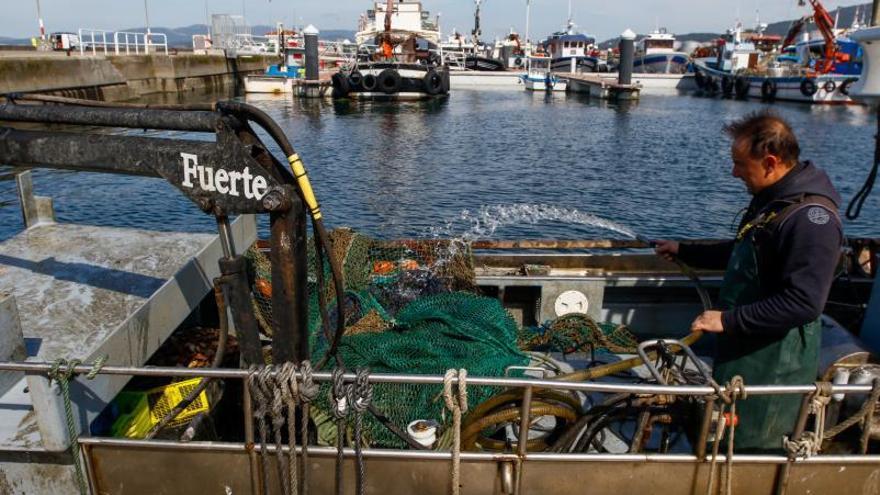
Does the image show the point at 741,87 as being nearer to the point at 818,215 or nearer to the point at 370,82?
the point at 370,82

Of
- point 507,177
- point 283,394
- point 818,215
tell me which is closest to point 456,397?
point 283,394

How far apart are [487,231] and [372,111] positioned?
28.5 meters

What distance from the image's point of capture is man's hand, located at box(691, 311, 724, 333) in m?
3.22

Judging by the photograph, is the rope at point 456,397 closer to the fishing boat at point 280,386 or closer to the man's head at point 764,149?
the fishing boat at point 280,386

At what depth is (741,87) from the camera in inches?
2178

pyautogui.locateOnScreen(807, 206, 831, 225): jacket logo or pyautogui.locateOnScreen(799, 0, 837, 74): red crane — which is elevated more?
pyautogui.locateOnScreen(799, 0, 837, 74): red crane

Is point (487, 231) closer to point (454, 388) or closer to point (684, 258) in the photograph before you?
point (684, 258)

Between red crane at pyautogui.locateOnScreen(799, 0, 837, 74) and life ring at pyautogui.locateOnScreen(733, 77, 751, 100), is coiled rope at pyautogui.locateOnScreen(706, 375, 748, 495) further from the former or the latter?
life ring at pyautogui.locateOnScreen(733, 77, 751, 100)

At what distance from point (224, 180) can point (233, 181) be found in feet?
0.17

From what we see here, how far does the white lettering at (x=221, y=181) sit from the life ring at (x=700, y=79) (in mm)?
67498

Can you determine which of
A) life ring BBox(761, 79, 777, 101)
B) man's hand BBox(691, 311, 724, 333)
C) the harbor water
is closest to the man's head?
man's hand BBox(691, 311, 724, 333)

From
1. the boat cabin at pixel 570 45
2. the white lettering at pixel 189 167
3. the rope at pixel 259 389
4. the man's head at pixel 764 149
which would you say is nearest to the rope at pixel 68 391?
the rope at pixel 259 389

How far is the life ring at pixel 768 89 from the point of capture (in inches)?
2003

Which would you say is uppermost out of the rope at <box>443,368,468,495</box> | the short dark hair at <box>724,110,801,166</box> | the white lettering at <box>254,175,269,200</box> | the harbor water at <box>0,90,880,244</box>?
the short dark hair at <box>724,110,801,166</box>
